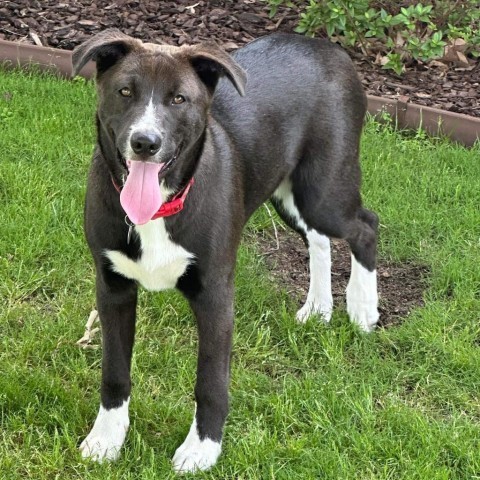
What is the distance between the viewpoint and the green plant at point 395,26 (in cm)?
668

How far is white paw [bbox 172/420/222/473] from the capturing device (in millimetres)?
3627

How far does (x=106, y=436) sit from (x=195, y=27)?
4084mm

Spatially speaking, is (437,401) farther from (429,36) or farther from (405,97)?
(429,36)

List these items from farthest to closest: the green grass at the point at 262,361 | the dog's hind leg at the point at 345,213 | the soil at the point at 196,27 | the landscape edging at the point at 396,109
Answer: the soil at the point at 196,27 → the landscape edging at the point at 396,109 → the dog's hind leg at the point at 345,213 → the green grass at the point at 262,361

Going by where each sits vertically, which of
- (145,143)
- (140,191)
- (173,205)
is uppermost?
(145,143)

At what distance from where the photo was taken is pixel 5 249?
15.6 feet

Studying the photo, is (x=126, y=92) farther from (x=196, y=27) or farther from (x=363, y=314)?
(x=196, y=27)

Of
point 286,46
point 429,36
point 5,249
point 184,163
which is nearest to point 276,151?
point 286,46

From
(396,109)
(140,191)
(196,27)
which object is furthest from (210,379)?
A: (196,27)

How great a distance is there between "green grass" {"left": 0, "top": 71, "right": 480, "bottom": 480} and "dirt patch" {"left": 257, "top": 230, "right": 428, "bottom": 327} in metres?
0.08

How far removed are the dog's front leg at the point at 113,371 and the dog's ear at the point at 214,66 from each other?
2.66 ft

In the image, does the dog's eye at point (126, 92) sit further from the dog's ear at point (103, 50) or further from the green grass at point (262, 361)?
the green grass at point (262, 361)

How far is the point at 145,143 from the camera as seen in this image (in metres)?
3.03

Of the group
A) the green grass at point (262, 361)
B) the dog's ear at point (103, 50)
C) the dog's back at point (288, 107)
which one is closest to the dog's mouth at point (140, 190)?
the dog's ear at point (103, 50)
